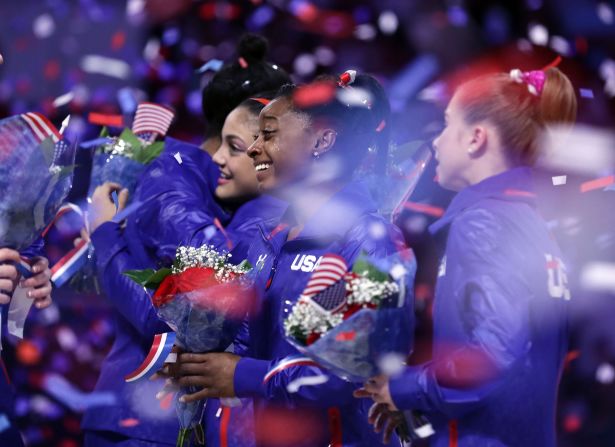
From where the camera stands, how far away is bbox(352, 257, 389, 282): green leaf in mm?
2164

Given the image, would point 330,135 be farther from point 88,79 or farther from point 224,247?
point 88,79

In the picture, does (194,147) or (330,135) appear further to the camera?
(194,147)

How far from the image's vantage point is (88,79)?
5738 millimetres

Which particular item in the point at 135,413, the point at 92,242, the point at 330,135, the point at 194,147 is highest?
the point at 330,135

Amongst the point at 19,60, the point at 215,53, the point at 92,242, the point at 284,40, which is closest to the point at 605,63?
the point at 284,40

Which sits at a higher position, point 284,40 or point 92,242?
point 92,242

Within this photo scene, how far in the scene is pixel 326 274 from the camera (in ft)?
7.44

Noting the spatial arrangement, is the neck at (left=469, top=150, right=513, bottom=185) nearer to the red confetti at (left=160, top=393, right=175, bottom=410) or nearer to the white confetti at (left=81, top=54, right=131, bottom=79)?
the red confetti at (left=160, top=393, right=175, bottom=410)

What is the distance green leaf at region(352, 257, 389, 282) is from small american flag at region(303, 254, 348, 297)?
7 centimetres

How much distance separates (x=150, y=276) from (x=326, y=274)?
537mm

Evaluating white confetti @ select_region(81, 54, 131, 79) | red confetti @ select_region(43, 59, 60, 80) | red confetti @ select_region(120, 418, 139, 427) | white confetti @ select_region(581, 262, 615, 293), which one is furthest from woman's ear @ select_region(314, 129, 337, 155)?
red confetti @ select_region(43, 59, 60, 80)

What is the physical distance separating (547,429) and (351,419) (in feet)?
1.52

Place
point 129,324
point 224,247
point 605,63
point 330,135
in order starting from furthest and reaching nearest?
point 605,63 < point 129,324 < point 224,247 < point 330,135

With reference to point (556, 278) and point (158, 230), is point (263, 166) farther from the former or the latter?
point (556, 278)
